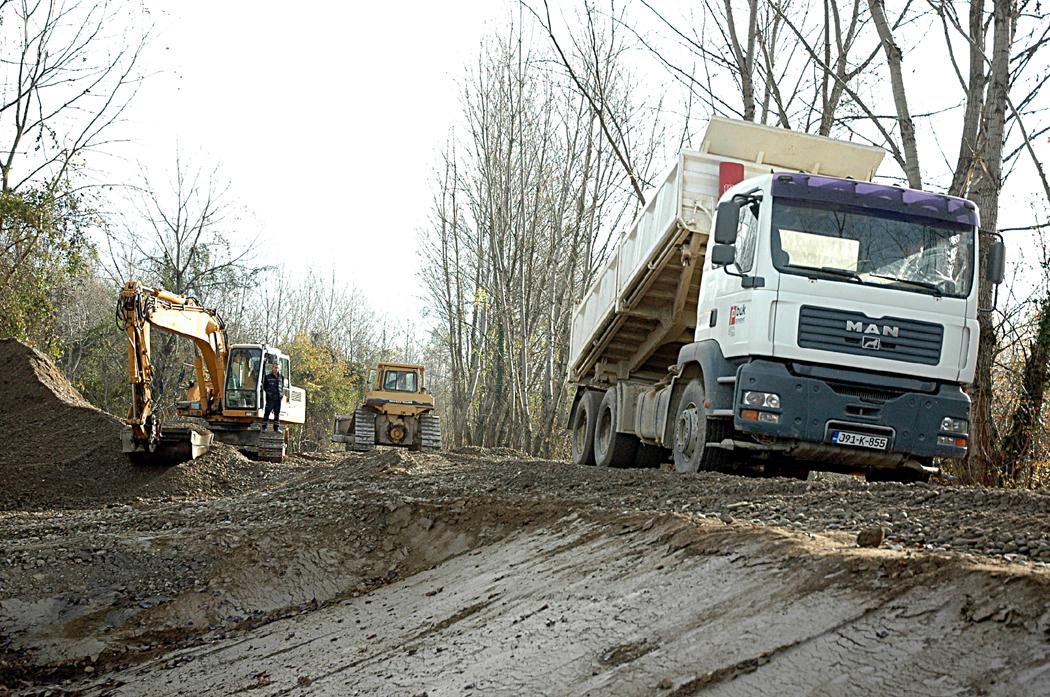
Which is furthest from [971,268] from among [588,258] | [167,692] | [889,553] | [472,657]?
[588,258]

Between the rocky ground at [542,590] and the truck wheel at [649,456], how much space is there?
2.37 metres

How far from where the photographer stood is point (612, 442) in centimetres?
1306

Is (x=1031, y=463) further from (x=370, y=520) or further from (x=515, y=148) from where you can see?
(x=515, y=148)

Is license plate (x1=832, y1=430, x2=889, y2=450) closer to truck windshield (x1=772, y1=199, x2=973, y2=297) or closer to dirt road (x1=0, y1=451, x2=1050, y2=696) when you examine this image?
dirt road (x1=0, y1=451, x2=1050, y2=696)

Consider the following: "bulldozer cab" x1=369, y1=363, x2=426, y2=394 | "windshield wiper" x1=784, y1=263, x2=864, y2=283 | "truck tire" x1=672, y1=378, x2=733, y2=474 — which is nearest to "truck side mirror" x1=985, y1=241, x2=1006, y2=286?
"windshield wiper" x1=784, y1=263, x2=864, y2=283

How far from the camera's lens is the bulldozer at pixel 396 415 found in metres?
25.8

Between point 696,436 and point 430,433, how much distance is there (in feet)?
54.8

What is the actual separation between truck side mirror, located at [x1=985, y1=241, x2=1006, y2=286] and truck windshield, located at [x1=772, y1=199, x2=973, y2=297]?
7.0 inches

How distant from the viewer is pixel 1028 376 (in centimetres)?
1179

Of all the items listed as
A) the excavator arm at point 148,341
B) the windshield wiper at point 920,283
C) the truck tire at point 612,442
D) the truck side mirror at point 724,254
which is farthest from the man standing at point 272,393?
the windshield wiper at point 920,283

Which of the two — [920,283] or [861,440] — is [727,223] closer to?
[920,283]

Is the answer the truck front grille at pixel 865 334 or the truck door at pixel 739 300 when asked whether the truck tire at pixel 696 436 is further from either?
the truck front grille at pixel 865 334

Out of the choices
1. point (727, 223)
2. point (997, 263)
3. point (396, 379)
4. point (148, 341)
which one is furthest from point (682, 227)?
point (396, 379)

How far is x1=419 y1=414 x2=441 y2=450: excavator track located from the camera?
84.8 feet
